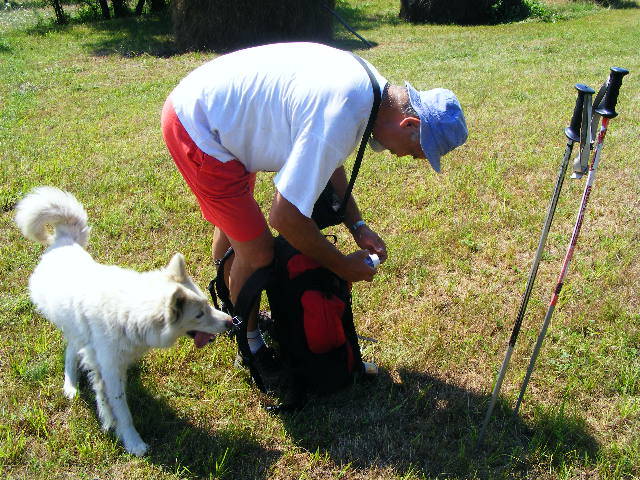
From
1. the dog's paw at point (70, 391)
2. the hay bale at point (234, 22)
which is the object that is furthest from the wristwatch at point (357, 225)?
the hay bale at point (234, 22)

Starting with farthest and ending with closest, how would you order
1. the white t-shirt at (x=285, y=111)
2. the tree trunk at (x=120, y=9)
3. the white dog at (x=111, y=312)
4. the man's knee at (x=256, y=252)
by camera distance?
the tree trunk at (x=120, y=9), the man's knee at (x=256, y=252), the white dog at (x=111, y=312), the white t-shirt at (x=285, y=111)

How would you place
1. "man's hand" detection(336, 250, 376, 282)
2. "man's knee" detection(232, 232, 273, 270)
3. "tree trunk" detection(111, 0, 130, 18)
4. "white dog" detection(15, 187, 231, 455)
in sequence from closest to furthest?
1. "white dog" detection(15, 187, 231, 455)
2. "man's hand" detection(336, 250, 376, 282)
3. "man's knee" detection(232, 232, 273, 270)
4. "tree trunk" detection(111, 0, 130, 18)

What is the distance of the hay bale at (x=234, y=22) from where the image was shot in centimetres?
1190

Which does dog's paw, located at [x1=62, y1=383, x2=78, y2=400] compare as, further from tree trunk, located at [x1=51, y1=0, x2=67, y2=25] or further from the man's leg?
tree trunk, located at [x1=51, y1=0, x2=67, y2=25]

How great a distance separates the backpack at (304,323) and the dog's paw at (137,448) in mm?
645

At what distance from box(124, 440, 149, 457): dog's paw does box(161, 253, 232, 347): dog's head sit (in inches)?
22.3

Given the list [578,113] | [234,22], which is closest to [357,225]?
[578,113]

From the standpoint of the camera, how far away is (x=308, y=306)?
2748mm

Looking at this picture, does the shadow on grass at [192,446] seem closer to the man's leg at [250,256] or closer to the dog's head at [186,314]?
the dog's head at [186,314]

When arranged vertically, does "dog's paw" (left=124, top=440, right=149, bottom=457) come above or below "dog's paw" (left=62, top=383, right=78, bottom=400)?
below

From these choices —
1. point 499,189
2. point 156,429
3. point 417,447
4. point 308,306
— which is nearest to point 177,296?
point 308,306

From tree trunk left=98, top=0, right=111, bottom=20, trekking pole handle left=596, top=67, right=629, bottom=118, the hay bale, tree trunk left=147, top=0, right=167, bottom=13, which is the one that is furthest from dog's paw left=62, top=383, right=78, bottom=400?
tree trunk left=147, top=0, right=167, bottom=13

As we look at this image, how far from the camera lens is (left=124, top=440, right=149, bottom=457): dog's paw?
8.53 feet

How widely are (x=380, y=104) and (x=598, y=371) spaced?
2.04m
